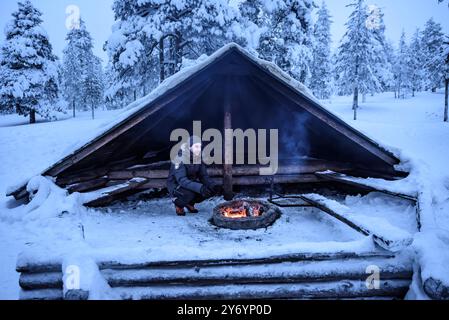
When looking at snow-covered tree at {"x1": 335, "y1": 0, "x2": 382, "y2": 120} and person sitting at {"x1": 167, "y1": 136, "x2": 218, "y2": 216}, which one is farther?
snow-covered tree at {"x1": 335, "y1": 0, "x2": 382, "y2": 120}

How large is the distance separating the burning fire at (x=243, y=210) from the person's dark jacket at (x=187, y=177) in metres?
0.64

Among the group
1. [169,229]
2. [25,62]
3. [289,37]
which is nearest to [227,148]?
[169,229]

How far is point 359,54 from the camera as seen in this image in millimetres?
30766

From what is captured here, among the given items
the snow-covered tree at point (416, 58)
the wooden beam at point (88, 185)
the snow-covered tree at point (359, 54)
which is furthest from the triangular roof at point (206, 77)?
the snow-covered tree at point (416, 58)

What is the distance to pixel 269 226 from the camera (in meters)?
→ 5.41

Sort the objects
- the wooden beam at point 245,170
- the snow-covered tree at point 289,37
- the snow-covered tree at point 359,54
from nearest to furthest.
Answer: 1. the wooden beam at point 245,170
2. the snow-covered tree at point 289,37
3. the snow-covered tree at point 359,54

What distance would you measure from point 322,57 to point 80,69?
33.3 metres

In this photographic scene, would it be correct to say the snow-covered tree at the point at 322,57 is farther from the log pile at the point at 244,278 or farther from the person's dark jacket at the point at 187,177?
the log pile at the point at 244,278

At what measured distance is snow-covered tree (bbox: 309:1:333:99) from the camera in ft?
130

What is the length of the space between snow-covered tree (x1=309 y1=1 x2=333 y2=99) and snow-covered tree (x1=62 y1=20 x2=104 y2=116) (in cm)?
2936

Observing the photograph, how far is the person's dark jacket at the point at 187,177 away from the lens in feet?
18.5

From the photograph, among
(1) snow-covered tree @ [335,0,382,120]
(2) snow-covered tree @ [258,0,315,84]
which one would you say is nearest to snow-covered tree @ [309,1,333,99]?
(1) snow-covered tree @ [335,0,382,120]

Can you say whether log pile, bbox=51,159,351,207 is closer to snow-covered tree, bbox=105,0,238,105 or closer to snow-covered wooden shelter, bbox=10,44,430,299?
snow-covered wooden shelter, bbox=10,44,430,299
